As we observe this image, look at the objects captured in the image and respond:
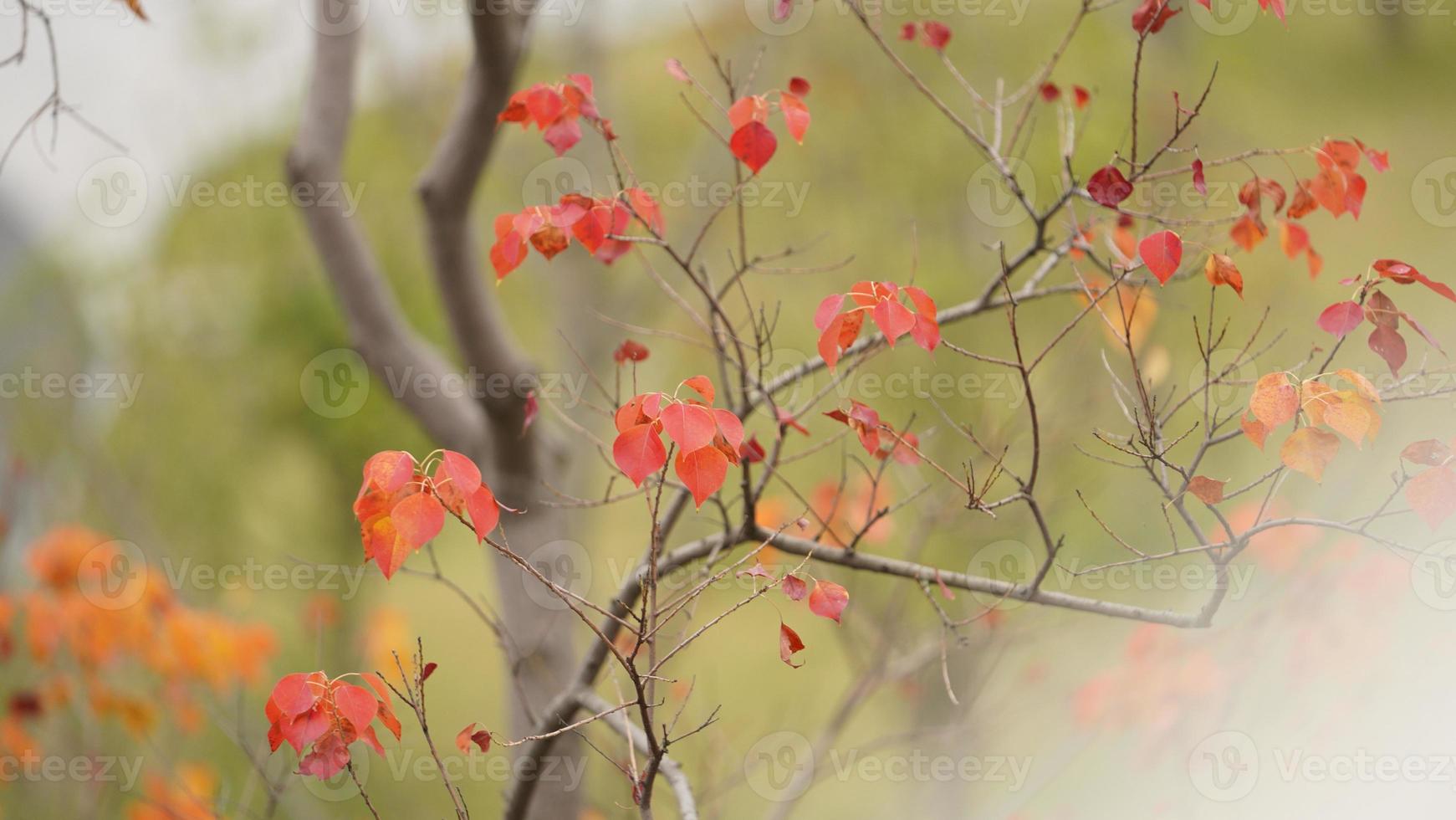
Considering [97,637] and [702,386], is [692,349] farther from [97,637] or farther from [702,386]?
[702,386]

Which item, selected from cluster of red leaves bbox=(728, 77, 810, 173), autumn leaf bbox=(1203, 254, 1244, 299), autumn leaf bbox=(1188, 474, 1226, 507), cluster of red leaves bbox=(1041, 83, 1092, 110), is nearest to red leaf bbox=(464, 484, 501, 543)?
cluster of red leaves bbox=(728, 77, 810, 173)

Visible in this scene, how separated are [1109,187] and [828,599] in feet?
1.97

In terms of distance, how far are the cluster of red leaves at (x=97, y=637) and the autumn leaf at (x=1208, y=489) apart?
2935mm

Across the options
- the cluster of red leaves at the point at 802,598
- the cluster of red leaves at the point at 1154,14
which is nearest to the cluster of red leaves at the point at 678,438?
the cluster of red leaves at the point at 802,598

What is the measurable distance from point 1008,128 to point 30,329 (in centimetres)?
481

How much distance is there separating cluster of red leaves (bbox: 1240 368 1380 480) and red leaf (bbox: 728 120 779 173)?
0.62 m

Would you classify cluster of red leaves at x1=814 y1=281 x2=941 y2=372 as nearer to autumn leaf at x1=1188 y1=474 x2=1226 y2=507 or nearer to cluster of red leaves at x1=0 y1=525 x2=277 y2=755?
autumn leaf at x1=1188 y1=474 x2=1226 y2=507

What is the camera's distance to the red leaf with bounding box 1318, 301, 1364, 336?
101 cm

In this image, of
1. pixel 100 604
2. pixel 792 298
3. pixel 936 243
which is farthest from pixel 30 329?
pixel 936 243

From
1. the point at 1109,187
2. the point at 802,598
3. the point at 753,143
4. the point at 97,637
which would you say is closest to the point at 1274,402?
the point at 1109,187

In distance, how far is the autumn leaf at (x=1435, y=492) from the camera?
1.02 metres

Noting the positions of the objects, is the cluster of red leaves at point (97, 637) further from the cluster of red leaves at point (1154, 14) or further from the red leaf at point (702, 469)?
the cluster of red leaves at point (1154, 14)

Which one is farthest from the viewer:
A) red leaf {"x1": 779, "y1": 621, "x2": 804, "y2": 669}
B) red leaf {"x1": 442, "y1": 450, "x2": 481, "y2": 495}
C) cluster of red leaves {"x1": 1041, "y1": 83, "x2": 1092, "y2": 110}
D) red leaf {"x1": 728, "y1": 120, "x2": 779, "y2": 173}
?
cluster of red leaves {"x1": 1041, "y1": 83, "x2": 1092, "y2": 110}

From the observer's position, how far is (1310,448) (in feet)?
3.27
